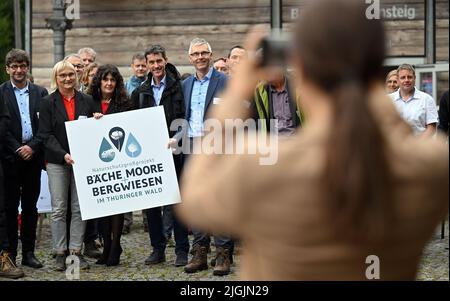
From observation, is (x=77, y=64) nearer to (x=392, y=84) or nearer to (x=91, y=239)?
(x=91, y=239)

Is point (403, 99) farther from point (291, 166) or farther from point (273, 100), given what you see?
point (291, 166)

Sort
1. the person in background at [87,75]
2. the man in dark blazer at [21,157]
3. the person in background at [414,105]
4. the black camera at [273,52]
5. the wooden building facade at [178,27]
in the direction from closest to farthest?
the black camera at [273,52] < the man in dark blazer at [21,157] < the person in background at [414,105] < the person in background at [87,75] < the wooden building facade at [178,27]

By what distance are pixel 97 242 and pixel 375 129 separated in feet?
32.6

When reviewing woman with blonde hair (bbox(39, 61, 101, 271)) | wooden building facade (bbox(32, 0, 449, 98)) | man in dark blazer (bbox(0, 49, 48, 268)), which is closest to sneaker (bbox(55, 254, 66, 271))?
woman with blonde hair (bbox(39, 61, 101, 271))

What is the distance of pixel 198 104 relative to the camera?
994 cm

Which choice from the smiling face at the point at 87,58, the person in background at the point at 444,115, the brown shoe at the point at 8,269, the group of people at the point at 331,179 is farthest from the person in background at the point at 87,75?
the group of people at the point at 331,179

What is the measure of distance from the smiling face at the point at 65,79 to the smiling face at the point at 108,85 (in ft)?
1.10

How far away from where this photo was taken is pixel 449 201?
2436 millimetres

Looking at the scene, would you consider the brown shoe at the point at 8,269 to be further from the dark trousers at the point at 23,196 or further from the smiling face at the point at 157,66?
the smiling face at the point at 157,66

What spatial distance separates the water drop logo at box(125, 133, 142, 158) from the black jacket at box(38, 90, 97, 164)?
0.54 metres

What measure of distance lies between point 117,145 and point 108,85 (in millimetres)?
692

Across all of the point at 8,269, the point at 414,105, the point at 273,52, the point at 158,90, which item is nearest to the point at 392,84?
the point at 414,105

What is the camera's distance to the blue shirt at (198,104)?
9.90 metres
